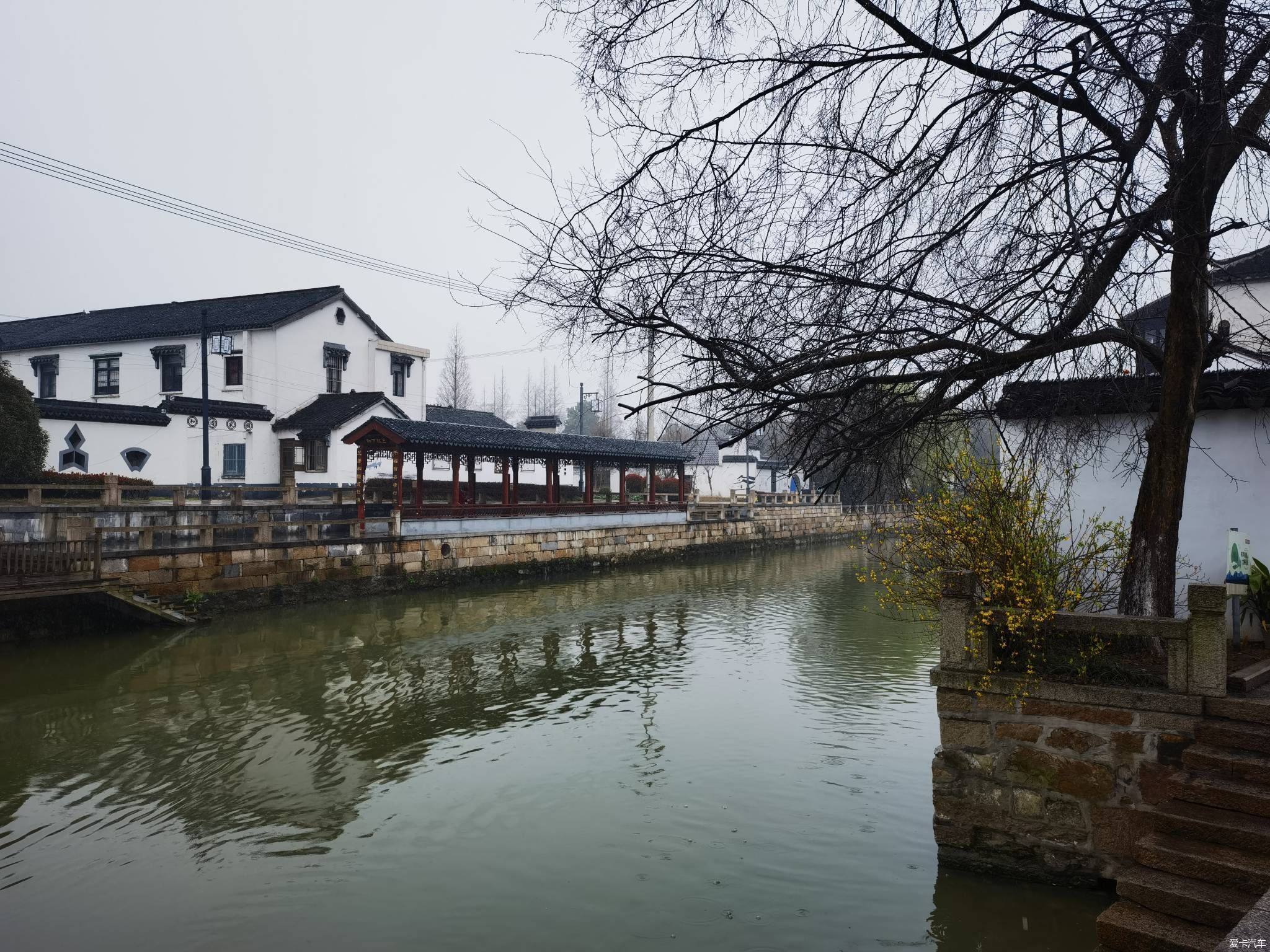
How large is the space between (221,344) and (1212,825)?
28.7 meters

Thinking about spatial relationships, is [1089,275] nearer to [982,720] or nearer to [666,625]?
[982,720]

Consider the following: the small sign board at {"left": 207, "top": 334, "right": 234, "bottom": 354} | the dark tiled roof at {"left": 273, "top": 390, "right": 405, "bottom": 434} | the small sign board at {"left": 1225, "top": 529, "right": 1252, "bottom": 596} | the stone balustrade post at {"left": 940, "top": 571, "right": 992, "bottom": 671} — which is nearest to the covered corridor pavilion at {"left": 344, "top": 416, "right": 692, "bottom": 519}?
the dark tiled roof at {"left": 273, "top": 390, "right": 405, "bottom": 434}

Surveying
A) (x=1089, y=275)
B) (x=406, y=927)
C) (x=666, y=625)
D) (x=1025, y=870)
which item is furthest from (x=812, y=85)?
(x=666, y=625)

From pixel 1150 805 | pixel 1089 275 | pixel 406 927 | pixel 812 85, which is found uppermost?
pixel 812 85

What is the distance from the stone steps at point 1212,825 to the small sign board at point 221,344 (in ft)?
92.8

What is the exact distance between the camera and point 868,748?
27.5ft

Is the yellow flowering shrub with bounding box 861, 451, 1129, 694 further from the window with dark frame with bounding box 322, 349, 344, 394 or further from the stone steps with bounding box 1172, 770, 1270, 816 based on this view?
the window with dark frame with bounding box 322, 349, 344, 394

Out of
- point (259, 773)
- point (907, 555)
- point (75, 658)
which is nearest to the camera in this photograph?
point (907, 555)

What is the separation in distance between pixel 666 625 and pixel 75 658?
9394 millimetres

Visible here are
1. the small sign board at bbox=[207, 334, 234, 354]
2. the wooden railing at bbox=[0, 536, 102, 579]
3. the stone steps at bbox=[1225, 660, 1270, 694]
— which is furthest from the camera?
the small sign board at bbox=[207, 334, 234, 354]

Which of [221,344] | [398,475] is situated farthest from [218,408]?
[398,475]

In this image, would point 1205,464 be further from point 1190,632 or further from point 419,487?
point 419,487

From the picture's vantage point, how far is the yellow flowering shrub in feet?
17.7

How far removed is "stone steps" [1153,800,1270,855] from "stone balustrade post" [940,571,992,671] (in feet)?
3.86
